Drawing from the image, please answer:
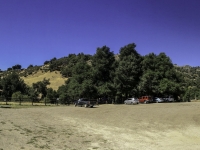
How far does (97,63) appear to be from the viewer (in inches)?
2901

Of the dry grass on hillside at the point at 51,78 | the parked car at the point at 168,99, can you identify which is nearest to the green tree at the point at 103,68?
the parked car at the point at 168,99

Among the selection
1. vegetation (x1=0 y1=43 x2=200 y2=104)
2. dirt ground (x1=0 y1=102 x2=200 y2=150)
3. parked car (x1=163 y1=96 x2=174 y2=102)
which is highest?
vegetation (x1=0 y1=43 x2=200 y2=104)

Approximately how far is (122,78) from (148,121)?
3700 centimetres

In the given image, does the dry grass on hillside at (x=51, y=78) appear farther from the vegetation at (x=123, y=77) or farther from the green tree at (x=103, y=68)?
the green tree at (x=103, y=68)

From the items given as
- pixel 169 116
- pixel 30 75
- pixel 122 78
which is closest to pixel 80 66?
pixel 122 78

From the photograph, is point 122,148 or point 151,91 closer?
point 122,148

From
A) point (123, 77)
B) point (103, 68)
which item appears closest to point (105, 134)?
point (123, 77)

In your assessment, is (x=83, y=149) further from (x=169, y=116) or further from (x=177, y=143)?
(x=169, y=116)

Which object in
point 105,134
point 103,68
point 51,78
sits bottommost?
point 105,134

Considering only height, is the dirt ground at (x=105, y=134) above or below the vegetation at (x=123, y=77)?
below

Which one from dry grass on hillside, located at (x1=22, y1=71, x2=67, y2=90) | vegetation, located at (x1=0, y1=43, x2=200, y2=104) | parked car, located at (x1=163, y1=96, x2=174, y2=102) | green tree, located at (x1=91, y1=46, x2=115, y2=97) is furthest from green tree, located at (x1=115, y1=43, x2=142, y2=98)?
dry grass on hillside, located at (x1=22, y1=71, x2=67, y2=90)

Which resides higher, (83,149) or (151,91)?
(151,91)

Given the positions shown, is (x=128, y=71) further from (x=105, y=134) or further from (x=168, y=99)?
(x=105, y=134)

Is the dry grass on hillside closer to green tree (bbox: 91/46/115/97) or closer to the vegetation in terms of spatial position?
the vegetation
